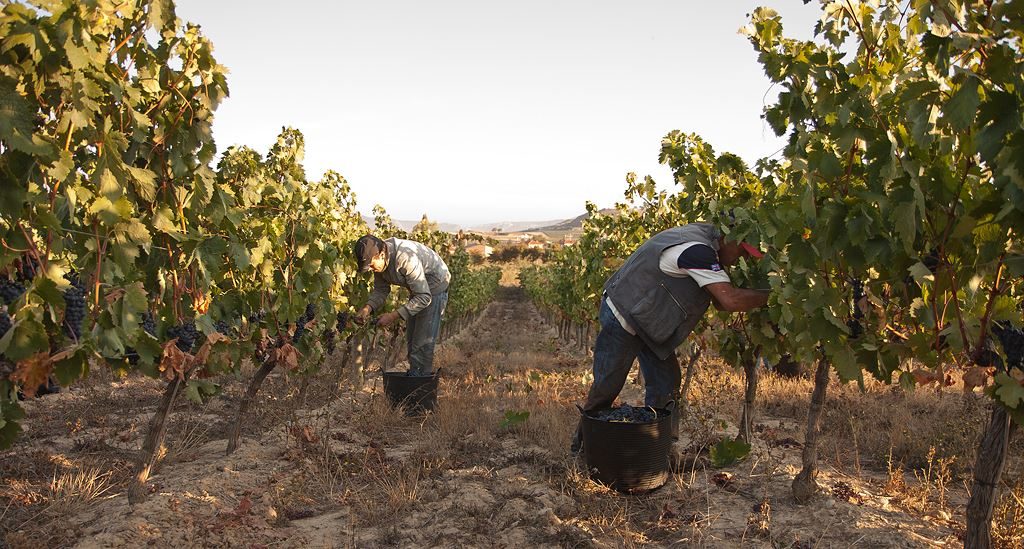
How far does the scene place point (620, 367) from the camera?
4203mm

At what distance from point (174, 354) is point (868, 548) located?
344cm

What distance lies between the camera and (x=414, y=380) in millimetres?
5961

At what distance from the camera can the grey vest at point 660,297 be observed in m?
3.96

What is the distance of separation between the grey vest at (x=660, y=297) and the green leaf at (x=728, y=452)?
2.79 feet

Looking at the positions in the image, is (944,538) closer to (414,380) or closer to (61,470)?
(414,380)

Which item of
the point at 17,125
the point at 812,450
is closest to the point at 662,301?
the point at 812,450

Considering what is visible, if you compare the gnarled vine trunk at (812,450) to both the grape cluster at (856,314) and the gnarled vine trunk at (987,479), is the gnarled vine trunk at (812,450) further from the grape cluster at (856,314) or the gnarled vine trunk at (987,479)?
the gnarled vine trunk at (987,479)

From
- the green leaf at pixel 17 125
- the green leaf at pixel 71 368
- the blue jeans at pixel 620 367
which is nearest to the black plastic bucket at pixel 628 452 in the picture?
the blue jeans at pixel 620 367

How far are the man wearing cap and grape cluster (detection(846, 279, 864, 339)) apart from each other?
3.77m

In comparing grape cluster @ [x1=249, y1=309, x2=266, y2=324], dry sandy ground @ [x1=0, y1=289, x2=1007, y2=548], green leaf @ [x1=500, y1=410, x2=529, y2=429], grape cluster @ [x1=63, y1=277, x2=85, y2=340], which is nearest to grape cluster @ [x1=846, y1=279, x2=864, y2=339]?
dry sandy ground @ [x1=0, y1=289, x2=1007, y2=548]

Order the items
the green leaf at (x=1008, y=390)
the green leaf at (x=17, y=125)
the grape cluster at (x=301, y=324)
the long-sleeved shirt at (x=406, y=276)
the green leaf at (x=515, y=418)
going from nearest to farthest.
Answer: the green leaf at (x=1008, y=390), the green leaf at (x=17, y=125), the grape cluster at (x=301, y=324), the green leaf at (x=515, y=418), the long-sleeved shirt at (x=406, y=276)

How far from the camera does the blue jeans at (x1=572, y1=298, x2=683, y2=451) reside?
13.8 feet

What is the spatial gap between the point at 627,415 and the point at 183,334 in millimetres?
2631

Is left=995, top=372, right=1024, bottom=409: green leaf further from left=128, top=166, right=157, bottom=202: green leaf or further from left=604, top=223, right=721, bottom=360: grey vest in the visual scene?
left=128, top=166, right=157, bottom=202: green leaf
